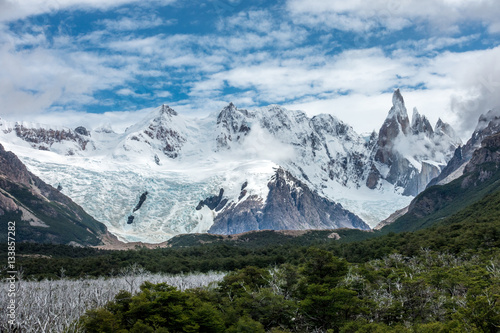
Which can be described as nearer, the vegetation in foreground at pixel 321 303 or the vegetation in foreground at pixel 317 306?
the vegetation in foreground at pixel 317 306

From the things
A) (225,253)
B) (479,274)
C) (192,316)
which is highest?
(192,316)

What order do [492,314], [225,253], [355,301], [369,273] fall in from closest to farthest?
1. [492,314]
2. [355,301]
3. [369,273]
4. [225,253]

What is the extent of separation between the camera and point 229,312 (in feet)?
183

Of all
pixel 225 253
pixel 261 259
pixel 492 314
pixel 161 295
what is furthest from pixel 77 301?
pixel 225 253

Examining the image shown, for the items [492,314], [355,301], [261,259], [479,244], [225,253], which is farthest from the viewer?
[225,253]

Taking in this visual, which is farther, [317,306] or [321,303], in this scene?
[317,306]

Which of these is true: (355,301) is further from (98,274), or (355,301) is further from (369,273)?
(98,274)

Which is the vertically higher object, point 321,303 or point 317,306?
point 321,303

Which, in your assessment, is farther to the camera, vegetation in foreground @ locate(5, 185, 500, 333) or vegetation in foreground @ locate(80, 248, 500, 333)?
vegetation in foreground @ locate(5, 185, 500, 333)

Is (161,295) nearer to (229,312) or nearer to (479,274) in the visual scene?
(229,312)

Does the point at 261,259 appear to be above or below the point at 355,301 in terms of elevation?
below

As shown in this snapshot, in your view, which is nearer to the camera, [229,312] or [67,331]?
[67,331]

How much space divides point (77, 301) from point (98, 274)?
53.9 metres

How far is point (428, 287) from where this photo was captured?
199ft
